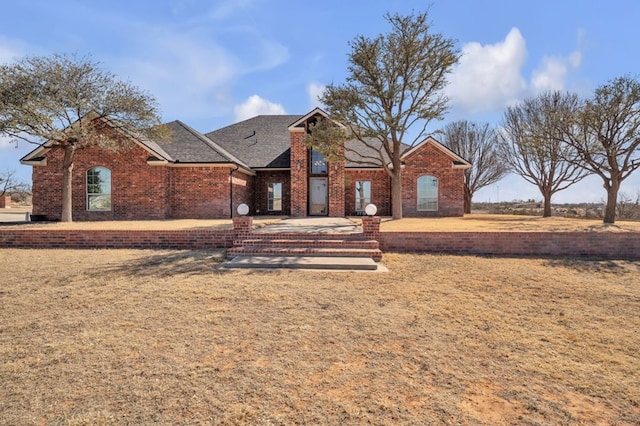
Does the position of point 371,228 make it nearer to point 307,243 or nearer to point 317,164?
point 307,243

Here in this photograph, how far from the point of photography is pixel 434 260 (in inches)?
344

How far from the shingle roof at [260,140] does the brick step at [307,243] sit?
11982 mm

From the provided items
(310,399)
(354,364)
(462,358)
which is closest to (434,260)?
(462,358)

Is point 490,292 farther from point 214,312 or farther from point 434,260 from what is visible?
point 214,312

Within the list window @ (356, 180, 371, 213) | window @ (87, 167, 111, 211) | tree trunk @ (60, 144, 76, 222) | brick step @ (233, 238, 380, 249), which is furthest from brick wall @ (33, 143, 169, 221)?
window @ (356, 180, 371, 213)

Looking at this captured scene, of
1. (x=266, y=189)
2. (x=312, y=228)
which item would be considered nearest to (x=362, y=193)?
(x=266, y=189)

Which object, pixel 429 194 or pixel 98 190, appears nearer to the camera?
pixel 98 190

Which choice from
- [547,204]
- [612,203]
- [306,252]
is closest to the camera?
[306,252]

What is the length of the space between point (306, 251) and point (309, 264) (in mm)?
979

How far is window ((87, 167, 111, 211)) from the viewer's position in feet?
58.4

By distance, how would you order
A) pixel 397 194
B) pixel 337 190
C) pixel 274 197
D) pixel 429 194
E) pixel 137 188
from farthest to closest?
pixel 274 197 → pixel 429 194 → pixel 337 190 → pixel 397 194 → pixel 137 188

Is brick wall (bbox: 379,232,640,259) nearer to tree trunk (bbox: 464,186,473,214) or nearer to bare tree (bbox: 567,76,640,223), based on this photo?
bare tree (bbox: 567,76,640,223)

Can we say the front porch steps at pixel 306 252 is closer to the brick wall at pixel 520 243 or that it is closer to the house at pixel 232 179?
the brick wall at pixel 520 243

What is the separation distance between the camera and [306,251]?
28.9 feet
